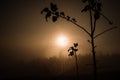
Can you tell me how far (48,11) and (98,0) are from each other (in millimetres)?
4012

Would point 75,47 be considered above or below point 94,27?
above

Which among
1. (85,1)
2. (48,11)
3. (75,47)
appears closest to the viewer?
(48,11)

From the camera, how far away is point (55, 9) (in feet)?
68.1

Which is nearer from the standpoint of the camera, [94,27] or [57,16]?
[57,16]

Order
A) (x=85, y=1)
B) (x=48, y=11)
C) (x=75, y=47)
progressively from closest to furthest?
(x=48, y=11), (x=85, y=1), (x=75, y=47)

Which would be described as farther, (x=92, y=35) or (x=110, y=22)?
(x=92, y=35)

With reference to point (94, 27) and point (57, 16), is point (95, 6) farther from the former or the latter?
point (57, 16)

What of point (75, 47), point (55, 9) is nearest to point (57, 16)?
point (55, 9)

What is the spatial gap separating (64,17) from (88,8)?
1.85 metres

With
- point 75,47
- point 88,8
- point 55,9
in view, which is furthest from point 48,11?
point 75,47

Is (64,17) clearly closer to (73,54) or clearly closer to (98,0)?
Answer: (98,0)

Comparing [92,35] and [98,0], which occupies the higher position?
[98,0]

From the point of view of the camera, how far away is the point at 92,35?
22.3 meters

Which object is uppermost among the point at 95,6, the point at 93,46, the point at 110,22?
the point at 95,6
